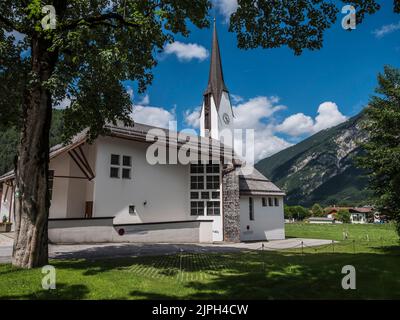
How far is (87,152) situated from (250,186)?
13456mm

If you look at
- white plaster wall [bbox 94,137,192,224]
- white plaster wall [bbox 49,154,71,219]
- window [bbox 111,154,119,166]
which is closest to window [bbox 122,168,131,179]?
white plaster wall [bbox 94,137,192,224]

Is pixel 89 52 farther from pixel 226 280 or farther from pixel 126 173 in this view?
pixel 126 173

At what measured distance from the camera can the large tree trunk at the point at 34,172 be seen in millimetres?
9367

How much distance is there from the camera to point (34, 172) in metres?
9.52

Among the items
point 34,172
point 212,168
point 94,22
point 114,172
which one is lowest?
point 34,172

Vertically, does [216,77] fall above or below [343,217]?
above

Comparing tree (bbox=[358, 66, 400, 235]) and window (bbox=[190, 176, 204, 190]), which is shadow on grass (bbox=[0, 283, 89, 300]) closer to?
tree (bbox=[358, 66, 400, 235])

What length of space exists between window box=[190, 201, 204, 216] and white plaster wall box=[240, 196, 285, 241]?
138 inches

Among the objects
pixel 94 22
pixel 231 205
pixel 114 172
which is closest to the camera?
pixel 94 22

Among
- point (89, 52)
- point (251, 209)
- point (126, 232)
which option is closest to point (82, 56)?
point (89, 52)

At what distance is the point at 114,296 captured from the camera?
21.1 feet

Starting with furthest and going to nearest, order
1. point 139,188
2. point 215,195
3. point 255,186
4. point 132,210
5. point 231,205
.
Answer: point 255,186 → point 215,195 → point 231,205 → point 139,188 → point 132,210

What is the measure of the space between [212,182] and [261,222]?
21.3 feet
